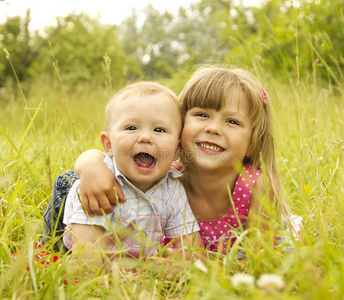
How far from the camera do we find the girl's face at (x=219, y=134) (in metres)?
1.98

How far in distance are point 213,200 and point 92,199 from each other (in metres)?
0.77

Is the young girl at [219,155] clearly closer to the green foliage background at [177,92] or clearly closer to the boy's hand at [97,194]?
the boy's hand at [97,194]

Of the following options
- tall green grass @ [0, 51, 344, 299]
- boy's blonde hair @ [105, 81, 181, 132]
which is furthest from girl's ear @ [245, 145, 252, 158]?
boy's blonde hair @ [105, 81, 181, 132]

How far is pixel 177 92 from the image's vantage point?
2.56m

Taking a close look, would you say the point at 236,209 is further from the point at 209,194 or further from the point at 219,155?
the point at 219,155

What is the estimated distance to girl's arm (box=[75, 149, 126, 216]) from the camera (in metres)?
1.77

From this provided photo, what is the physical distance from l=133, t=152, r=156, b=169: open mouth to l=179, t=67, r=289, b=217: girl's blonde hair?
349 mm

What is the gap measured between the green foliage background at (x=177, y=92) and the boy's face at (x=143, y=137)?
0.36 meters

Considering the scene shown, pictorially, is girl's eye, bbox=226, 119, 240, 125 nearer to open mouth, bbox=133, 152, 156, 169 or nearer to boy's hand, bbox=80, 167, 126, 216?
open mouth, bbox=133, 152, 156, 169

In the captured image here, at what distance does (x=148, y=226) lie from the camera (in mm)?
1920

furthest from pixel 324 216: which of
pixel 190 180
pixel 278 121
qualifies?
pixel 278 121

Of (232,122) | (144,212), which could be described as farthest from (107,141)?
(232,122)

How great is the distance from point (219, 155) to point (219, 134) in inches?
4.4

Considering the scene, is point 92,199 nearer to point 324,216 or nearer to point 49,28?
point 324,216
